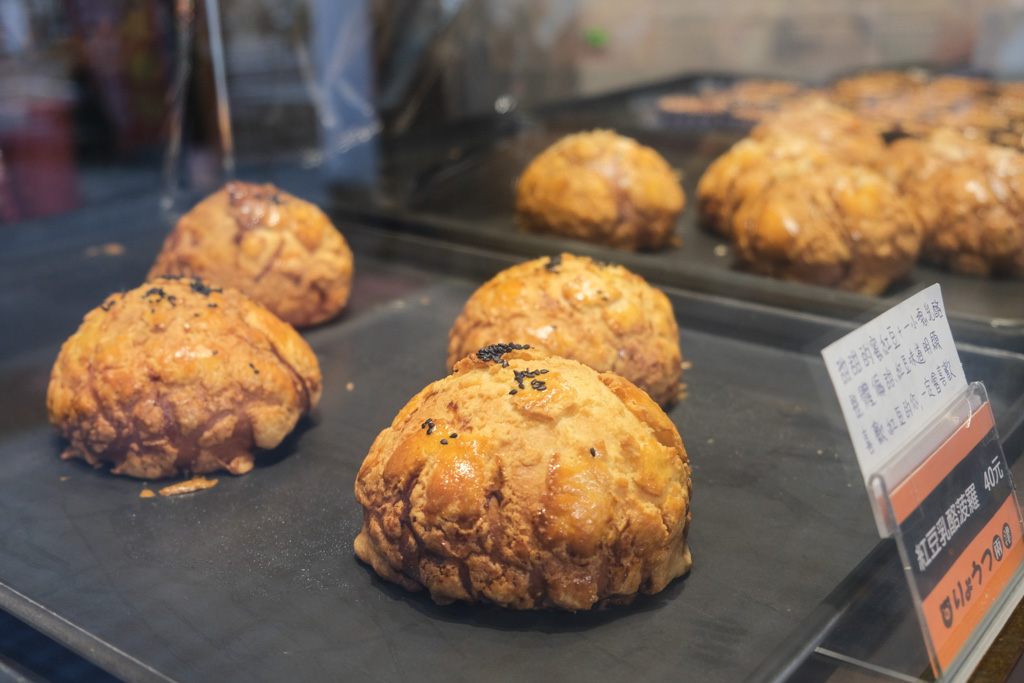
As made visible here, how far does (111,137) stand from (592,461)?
4.78 m

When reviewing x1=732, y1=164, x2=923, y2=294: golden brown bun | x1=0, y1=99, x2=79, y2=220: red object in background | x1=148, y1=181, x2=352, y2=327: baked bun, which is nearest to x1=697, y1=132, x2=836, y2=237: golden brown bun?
x1=732, y1=164, x2=923, y2=294: golden brown bun

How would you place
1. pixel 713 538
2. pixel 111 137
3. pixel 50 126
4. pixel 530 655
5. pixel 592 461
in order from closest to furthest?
pixel 530 655
pixel 592 461
pixel 713 538
pixel 50 126
pixel 111 137

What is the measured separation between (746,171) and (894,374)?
2.37 metres

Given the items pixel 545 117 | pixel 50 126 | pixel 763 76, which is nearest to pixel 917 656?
pixel 545 117

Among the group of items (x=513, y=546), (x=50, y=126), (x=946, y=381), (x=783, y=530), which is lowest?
(x=783, y=530)

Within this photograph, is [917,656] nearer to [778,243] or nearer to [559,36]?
[778,243]

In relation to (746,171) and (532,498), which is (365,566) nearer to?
(532,498)

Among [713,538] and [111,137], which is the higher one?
[111,137]

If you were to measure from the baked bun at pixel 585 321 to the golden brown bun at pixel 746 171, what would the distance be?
1.16 meters

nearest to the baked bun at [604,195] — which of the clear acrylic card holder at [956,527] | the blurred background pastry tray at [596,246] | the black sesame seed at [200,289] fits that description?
the blurred background pastry tray at [596,246]

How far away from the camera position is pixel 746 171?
363 centimetres

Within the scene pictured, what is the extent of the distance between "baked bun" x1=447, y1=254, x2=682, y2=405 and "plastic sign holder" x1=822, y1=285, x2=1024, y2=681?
85 cm

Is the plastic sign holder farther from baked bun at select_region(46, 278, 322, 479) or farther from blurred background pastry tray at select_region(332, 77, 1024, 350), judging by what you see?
baked bun at select_region(46, 278, 322, 479)

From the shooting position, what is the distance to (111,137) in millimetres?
5426
